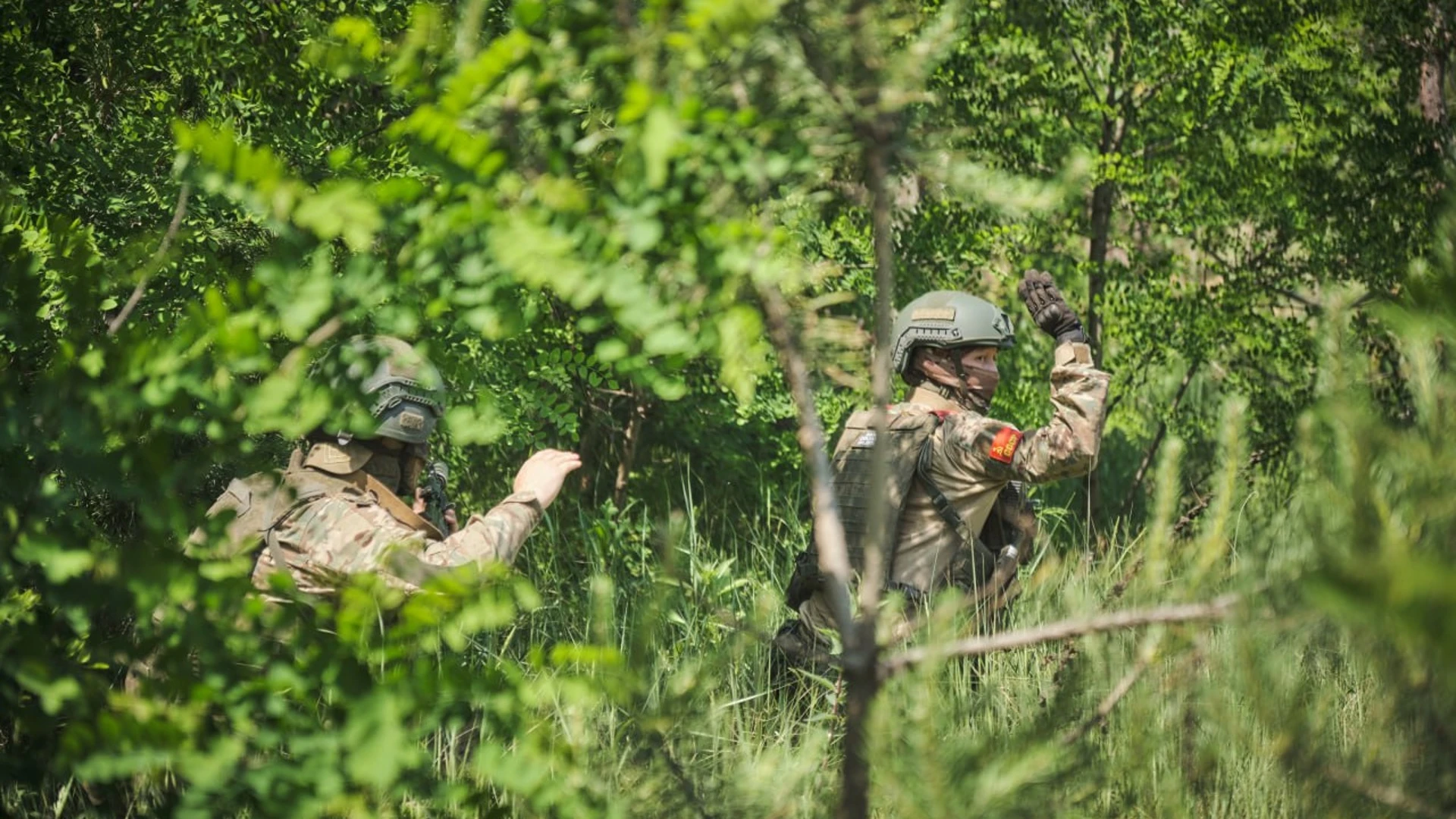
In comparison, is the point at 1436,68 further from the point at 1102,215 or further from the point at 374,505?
the point at 374,505

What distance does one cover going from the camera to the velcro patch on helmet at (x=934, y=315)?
4.21 metres

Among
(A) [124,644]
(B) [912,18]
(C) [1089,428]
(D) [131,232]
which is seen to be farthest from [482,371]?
(B) [912,18]

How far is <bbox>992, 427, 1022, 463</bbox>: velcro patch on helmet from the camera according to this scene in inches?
150

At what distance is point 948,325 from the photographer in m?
4.20

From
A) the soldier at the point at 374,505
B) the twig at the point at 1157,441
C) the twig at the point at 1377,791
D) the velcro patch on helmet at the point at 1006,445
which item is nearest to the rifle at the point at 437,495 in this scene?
the soldier at the point at 374,505

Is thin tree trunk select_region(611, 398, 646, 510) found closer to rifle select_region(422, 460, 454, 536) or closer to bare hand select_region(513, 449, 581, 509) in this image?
rifle select_region(422, 460, 454, 536)

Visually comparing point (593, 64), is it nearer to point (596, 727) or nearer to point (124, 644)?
point (124, 644)

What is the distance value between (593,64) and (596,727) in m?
2.04

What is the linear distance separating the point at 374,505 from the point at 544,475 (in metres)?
0.50

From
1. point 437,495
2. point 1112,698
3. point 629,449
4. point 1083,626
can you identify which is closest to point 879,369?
point 1083,626

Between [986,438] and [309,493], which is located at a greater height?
[986,438]

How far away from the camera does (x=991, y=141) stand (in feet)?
16.8

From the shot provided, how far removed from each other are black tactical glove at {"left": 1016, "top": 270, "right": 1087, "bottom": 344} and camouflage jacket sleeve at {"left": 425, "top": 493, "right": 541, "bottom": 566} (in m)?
1.79

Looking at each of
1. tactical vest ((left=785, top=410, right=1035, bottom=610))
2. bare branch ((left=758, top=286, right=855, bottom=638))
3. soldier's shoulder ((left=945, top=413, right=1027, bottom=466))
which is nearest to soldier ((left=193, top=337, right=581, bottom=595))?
tactical vest ((left=785, top=410, right=1035, bottom=610))
